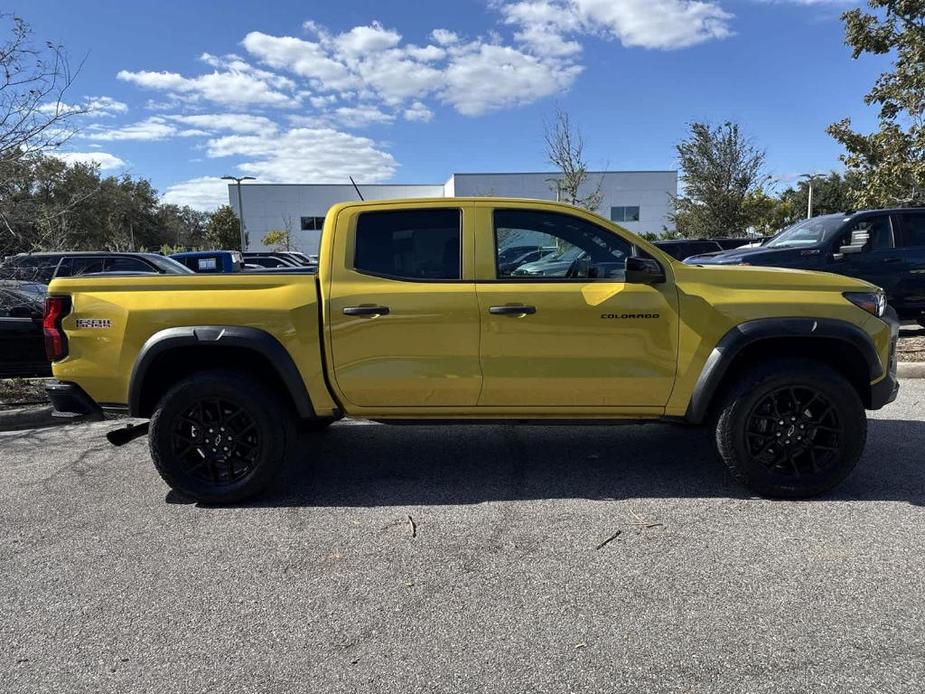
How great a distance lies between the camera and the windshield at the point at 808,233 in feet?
30.2

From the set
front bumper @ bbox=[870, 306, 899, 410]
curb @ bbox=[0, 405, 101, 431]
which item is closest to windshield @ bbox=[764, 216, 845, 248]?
front bumper @ bbox=[870, 306, 899, 410]

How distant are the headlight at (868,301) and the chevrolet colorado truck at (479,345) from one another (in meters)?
0.01

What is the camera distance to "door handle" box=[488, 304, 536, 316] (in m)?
3.97

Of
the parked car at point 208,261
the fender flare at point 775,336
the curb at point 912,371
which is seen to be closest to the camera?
the fender flare at point 775,336

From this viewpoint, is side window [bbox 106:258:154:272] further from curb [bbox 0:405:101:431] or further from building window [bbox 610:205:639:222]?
building window [bbox 610:205:639:222]

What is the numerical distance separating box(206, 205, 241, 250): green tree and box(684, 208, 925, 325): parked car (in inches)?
1865

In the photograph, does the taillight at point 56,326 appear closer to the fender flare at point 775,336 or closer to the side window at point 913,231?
the fender flare at point 775,336

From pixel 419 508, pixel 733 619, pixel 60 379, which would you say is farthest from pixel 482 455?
pixel 60 379

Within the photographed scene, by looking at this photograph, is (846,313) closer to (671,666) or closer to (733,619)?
(733,619)

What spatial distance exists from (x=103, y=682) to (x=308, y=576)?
0.99 metres

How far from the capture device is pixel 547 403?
163 inches

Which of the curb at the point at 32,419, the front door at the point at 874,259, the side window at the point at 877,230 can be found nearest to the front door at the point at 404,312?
the curb at the point at 32,419

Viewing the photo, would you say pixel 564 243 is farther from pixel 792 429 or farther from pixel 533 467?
pixel 792 429

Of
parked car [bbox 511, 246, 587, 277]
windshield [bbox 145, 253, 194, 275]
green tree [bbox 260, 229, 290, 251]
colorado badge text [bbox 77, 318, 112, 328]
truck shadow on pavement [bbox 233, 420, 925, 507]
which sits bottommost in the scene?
truck shadow on pavement [bbox 233, 420, 925, 507]
